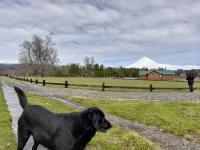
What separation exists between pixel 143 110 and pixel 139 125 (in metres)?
4.19

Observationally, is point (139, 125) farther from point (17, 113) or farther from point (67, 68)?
point (67, 68)

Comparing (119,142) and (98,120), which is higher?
(98,120)

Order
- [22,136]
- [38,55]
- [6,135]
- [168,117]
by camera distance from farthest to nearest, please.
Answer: [38,55], [168,117], [6,135], [22,136]

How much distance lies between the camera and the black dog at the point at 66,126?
17.7 ft

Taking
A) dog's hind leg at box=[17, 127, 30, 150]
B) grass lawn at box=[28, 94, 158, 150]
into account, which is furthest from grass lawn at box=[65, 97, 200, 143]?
dog's hind leg at box=[17, 127, 30, 150]

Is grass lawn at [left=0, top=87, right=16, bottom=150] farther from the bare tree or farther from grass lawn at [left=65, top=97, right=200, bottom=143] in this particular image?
the bare tree

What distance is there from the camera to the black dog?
541cm

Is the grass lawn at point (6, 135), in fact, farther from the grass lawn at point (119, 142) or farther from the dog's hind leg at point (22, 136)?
the grass lawn at point (119, 142)

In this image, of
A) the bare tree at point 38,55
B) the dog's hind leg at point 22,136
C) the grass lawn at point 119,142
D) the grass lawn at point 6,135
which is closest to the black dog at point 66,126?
the dog's hind leg at point 22,136

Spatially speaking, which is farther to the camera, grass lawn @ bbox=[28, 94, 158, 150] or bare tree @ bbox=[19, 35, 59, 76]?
bare tree @ bbox=[19, 35, 59, 76]

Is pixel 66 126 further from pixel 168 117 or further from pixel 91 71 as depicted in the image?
pixel 91 71

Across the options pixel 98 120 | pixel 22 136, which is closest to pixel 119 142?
pixel 22 136

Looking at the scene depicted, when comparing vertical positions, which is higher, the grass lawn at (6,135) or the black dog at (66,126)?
the black dog at (66,126)

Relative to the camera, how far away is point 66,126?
5.62 meters
